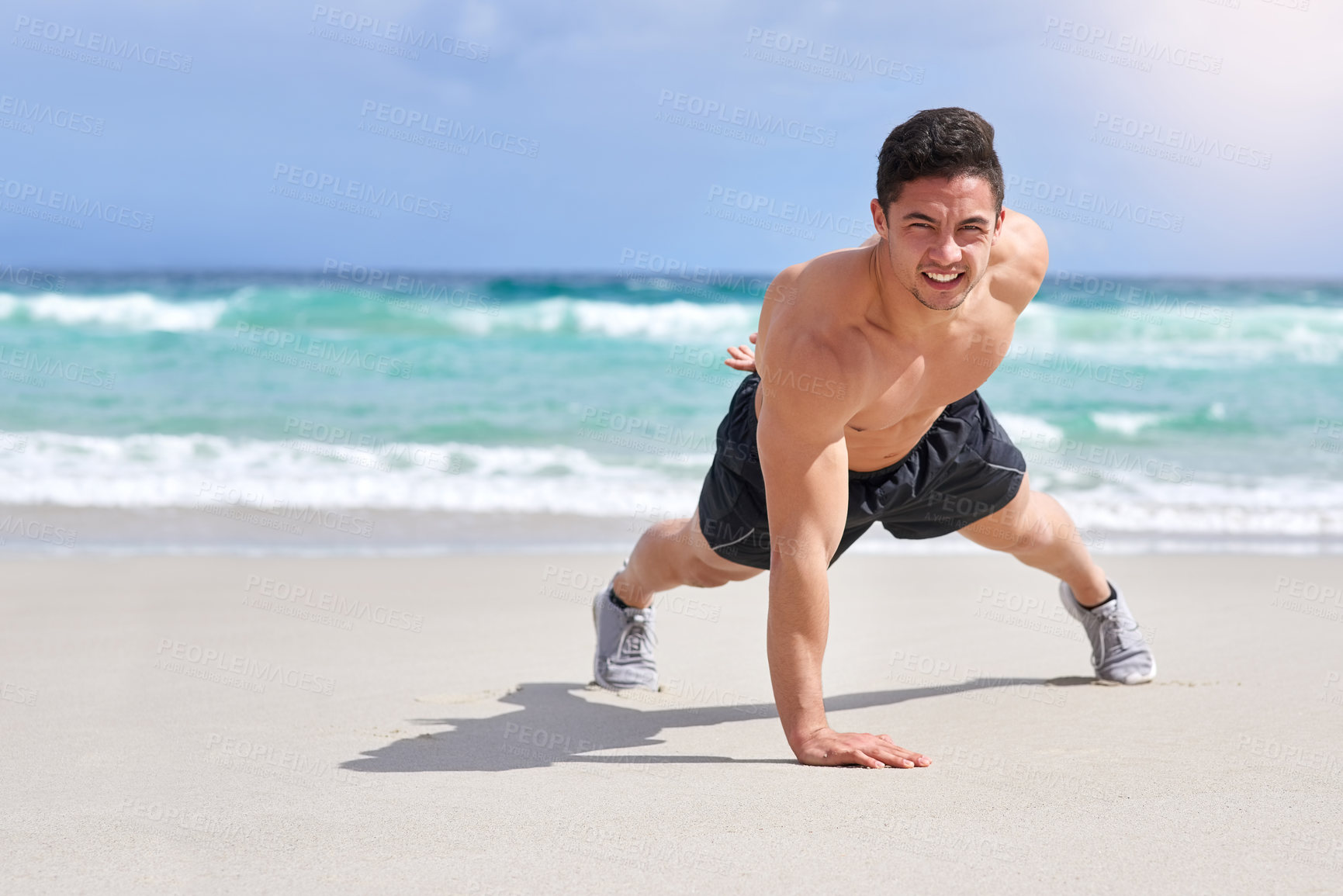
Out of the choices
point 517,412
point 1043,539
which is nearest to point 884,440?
point 1043,539

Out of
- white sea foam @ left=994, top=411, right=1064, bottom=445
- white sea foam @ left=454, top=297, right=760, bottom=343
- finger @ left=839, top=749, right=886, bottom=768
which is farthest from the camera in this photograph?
white sea foam @ left=454, top=297, right=760, bottom=343

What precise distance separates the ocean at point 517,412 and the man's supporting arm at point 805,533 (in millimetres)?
3865

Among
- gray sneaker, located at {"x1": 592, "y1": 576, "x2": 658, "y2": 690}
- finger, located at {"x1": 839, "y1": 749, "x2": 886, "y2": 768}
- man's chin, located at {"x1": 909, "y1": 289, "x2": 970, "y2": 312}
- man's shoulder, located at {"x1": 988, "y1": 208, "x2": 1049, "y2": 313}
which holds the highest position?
man's shoulder, located at {"x1": 988, "y1": 208, "x2": 1049, "y2": 313}

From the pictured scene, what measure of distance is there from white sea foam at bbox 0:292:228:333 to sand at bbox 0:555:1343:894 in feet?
52.7

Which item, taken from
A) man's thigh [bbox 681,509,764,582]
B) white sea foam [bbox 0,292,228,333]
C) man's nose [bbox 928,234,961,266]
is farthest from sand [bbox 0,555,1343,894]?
white sea foam [bbox 0,292,228,333]

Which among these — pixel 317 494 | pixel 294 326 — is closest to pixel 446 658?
pixel 317 494

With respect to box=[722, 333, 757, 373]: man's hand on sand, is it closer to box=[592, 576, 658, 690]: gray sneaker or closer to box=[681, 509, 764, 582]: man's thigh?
box=[681, 509, 764, 582]: man's thigh

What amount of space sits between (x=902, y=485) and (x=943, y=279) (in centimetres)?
75

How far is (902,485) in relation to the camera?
10.4 ft

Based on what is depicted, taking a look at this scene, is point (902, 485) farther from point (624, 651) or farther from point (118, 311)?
point (118, 311)

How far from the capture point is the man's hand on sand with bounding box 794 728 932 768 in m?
2.75

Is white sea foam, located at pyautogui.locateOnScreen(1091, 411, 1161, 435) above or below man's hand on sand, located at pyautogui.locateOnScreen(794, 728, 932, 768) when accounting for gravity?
above

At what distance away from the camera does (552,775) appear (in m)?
2.79

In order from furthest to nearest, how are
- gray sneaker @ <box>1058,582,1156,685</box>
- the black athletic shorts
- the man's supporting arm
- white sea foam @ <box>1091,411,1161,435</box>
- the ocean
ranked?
white sea foam @ <box>1091,411,1161,435</box>
the ocean
gray sneaker @ <box>1058,582,1156,685</box>
the black athletic shorts
the man's supporting arm
